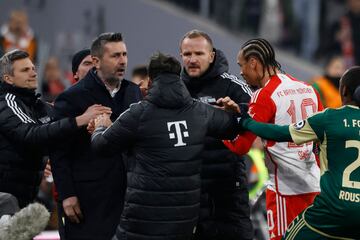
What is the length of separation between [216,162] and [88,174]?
101cm

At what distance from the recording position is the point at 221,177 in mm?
9070

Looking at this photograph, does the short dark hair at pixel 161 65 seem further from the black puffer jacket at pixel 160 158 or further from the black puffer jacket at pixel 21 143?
the black puffer jacket at pixel 21 143

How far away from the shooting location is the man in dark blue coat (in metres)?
8.62

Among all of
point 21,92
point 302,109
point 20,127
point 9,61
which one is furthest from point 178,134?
point 9,61

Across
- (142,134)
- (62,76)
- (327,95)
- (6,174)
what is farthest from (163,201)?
(62,76)

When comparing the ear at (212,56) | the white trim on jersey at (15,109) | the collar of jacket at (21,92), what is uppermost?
the ear at (212,56)

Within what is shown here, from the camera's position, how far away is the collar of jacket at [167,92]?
25.6ft

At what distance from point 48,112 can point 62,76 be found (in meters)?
6.57

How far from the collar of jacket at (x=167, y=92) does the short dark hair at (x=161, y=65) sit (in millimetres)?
32

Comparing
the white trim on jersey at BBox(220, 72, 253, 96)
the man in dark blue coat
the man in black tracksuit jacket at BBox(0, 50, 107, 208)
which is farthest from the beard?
the white trim on jersey at BBox(220, 72, 253, 96)

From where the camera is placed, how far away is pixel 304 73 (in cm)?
1609

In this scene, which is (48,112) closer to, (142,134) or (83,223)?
(83,223)

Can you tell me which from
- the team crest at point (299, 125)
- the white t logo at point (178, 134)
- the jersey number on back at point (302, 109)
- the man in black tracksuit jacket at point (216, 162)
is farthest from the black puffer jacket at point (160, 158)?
the man in black tracksuit jacket at point (216, 162)

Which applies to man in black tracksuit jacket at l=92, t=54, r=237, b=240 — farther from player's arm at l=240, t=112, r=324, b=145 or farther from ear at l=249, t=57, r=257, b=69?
ear at l=249, t=57, r=257, b=69
